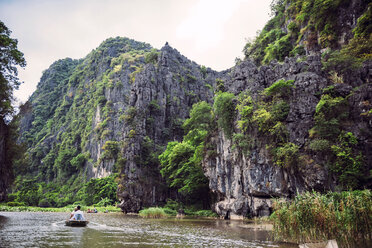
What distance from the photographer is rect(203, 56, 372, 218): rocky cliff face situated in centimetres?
2223

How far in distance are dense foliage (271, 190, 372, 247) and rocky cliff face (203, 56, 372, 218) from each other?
30.1 ft

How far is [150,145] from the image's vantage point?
53500mm

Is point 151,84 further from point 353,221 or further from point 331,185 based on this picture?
point 353,221

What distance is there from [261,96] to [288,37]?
1609 cm

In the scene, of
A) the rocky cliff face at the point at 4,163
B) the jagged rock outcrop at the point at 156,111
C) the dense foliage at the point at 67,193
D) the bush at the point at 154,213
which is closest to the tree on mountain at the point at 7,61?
the rocky cliff face at the point at 4,163

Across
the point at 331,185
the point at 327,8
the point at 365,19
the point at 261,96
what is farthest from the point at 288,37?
the point at 331,185

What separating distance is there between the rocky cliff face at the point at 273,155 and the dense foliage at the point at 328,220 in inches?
362

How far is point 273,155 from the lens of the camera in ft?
85.5

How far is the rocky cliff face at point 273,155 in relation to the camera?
2223 centimetres

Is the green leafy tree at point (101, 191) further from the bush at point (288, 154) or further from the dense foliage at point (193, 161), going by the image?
the bush at point (288, 154)

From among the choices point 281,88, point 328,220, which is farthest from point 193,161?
point 328,220

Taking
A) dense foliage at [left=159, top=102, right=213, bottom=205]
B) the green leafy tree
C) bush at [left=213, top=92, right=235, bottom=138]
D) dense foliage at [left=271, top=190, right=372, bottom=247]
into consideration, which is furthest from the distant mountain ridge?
dense foliage at [left=271, top=190, right=372, bottom=247]

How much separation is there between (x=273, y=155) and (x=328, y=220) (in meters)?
15.8

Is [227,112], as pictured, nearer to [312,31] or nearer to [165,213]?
[312,31]
